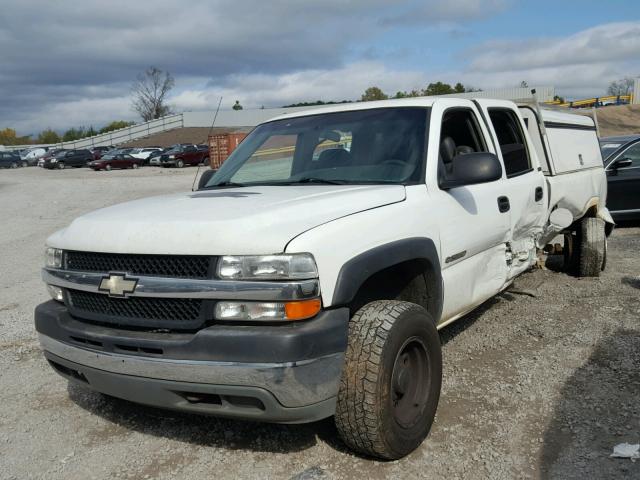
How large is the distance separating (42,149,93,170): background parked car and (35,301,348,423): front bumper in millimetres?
47809

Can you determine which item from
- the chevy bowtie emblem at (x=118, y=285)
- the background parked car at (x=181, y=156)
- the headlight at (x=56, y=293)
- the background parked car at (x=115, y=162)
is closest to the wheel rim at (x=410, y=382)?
the chevy bowtie emblem at (x=118, y=285)

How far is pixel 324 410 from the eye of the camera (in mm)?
2768

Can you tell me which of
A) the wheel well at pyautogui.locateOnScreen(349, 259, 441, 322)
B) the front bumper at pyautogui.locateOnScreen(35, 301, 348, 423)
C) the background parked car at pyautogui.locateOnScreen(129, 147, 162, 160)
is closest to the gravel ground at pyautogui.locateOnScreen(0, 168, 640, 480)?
the front bumper at pyautogui.locateOnScreen(35, 301, 348, 423)

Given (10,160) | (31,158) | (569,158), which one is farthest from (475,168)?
(31,158)

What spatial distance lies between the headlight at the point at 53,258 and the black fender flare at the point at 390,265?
1616 mm

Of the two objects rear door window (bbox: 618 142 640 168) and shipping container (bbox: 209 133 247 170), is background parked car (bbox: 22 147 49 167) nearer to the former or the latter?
shipping container (bbox: 209 133 247 170)

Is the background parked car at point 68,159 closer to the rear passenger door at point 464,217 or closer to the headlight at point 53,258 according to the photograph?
the headlight at point 53,258

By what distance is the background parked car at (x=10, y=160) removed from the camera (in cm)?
5253

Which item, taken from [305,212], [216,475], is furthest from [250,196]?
[216,475]

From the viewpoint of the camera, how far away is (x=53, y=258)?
3.34 m

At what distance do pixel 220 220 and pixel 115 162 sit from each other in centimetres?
4140

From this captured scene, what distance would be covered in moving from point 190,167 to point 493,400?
4018 cm

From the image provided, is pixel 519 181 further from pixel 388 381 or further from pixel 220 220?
pixel 220 220

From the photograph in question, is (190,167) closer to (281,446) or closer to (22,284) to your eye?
(22,284)
